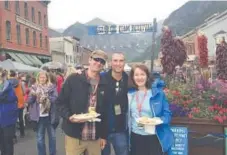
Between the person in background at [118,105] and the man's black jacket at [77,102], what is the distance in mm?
172

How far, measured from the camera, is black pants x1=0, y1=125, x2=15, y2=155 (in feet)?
20.7

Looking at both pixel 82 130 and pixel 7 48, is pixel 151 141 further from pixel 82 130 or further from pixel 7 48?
pixel 7 48

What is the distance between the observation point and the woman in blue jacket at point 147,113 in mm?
4180

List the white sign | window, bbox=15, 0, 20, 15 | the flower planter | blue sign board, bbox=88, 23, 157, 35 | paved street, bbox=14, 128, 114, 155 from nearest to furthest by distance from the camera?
the flower planter, paved street, bbox=14, 128, 114, 155, blue sign board, bbox=88, 23, 157, 35, window, bbox=15, 0, 20, 15, the white sign

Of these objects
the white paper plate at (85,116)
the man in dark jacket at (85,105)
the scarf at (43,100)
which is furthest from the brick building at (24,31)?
the white paper plate at (85,116)

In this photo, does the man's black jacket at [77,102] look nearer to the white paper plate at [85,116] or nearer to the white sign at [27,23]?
the white paper plate at [85,116]

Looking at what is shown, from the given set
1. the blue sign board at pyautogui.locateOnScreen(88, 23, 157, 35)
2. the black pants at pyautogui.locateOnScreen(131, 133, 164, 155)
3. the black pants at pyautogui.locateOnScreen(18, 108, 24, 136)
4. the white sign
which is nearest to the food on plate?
the black pants at pyautogui.locateOnScreen(131, 133, 164, 155)

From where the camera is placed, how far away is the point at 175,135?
16.2 feet

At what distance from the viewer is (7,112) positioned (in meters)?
6.22

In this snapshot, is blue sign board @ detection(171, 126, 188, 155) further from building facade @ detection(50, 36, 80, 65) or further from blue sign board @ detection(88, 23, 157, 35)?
building facade @ detection(50, 36, 80, 65)

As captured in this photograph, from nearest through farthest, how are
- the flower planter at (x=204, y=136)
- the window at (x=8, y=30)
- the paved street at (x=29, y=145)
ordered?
the flower planter at (x=204, y=136), the paved street at (x=29, y=145), the window at (x=8, y=30)

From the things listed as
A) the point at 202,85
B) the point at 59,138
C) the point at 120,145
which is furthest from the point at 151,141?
the point at 59,138

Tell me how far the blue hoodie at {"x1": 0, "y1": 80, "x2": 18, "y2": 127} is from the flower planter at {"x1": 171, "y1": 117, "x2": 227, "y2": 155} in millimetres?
3066

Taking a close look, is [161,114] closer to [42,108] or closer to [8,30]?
[42,108]
